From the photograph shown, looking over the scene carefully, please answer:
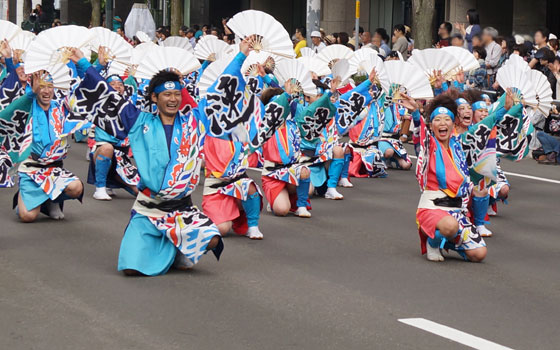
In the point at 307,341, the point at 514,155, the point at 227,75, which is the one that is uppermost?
the point at 227,75

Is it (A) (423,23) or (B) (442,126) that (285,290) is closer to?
(B) (442,126)

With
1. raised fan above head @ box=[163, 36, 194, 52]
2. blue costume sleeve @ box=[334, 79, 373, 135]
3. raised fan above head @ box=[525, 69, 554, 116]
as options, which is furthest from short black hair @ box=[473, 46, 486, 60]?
raised fan above head @ box=[525, 69, 554, 116]

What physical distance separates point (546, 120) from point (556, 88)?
1.64 ft

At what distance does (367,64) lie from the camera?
12.2 meters

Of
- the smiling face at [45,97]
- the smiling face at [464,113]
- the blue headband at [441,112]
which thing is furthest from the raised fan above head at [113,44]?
the blue headband at [441,112]

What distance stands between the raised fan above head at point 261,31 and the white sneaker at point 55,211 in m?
2.93

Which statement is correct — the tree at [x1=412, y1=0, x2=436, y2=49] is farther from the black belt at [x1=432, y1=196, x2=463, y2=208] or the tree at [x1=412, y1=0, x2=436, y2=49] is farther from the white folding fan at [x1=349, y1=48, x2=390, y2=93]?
the black belt at [x1=432, y1=196, x2=463, y2=208]

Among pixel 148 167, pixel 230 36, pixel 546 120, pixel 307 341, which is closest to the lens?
pixel 307 341

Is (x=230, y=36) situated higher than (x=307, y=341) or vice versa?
(x=230, y=36)

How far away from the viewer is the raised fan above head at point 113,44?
1194 centimetres

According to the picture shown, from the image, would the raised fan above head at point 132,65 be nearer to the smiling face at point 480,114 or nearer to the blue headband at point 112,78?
the blue headband at point 112,78

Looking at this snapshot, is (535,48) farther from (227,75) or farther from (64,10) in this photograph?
(64,10)

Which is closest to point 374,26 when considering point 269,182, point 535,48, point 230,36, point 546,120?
point 230,36

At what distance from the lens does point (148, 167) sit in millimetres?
7801
